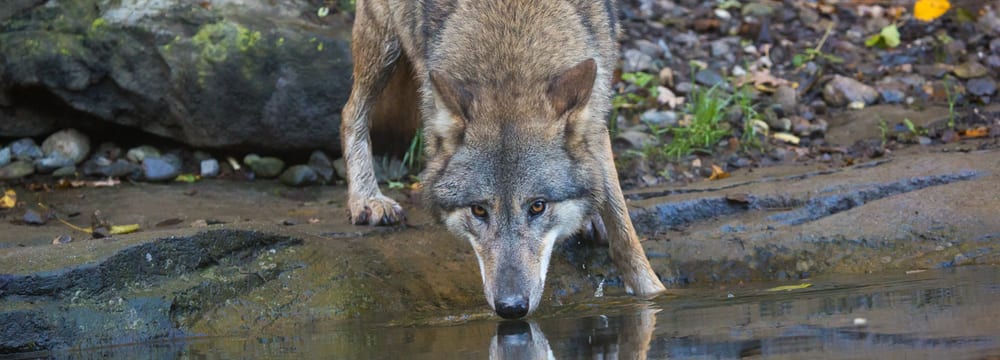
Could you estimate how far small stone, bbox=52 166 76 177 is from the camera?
7.12 metres

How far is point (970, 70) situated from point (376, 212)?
479 cm

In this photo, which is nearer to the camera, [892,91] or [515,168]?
[515,168]

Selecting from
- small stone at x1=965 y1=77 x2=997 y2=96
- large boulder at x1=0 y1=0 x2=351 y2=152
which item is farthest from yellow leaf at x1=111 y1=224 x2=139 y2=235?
small stone at x1=965 y1=77 x2=997 y2=96

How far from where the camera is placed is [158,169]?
7.20 m

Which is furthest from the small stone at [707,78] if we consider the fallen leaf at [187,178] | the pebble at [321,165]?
the fallen leaf at [187,178]

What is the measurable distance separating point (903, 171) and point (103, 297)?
4.05 meters

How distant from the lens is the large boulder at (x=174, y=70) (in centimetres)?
701

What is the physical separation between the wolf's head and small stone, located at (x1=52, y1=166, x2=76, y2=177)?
356 centimetres

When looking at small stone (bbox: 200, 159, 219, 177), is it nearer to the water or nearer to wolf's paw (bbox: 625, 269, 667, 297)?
the water

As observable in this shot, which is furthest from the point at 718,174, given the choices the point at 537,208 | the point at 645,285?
the point at 537,208

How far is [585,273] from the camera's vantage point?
5332 mm

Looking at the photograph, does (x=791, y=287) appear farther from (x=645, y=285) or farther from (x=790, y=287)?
(x=645, y=285)

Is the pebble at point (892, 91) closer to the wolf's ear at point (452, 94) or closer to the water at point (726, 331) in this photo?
the water at point (726, 331)

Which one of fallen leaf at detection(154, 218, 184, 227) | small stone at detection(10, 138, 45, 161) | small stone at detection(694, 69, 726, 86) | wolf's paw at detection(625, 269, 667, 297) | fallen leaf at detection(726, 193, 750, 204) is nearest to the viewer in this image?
wolf's paw at detection(625, 269, 667, 297)
